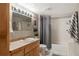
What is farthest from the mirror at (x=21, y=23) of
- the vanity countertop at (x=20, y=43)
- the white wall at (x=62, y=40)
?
the white wall at (x=62, y=40)

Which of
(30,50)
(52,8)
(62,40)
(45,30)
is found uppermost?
(52,8)

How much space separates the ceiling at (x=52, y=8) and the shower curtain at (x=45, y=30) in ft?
0.24

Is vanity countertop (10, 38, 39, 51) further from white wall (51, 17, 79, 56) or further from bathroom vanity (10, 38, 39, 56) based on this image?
white wall (51, 17, 79, 56)

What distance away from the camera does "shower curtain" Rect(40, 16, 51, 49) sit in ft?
5.51

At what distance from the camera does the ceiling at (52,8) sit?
5.44ft

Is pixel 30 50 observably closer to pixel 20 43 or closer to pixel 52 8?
pixel 20 43

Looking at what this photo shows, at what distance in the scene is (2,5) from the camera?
1.65 meters

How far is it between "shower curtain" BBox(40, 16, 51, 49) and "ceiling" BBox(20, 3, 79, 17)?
0.07 meters

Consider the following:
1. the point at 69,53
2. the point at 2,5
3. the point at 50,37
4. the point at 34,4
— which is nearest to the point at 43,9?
the point at 34,4

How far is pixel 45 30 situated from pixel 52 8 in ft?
0.90

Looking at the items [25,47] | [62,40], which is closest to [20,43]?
[25,47]

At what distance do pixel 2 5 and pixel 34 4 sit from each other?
1.23 feet

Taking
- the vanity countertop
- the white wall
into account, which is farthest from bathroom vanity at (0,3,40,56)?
the white wall

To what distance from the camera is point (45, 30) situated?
1698 millimetres
